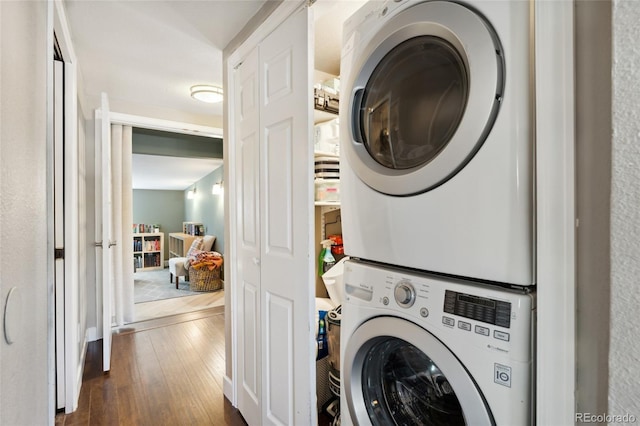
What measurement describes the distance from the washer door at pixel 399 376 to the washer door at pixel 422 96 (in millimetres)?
405

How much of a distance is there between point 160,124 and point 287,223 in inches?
102

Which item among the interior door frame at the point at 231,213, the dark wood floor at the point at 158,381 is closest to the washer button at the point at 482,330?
the interior door frame at the point at 231,213

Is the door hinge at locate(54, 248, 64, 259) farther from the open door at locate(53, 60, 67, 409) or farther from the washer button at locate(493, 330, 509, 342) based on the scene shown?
the washer button at locate(493, 330, 509, 342)

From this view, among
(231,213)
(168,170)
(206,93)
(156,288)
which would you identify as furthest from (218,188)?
(231,213)

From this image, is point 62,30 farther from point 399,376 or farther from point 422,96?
point 399,376

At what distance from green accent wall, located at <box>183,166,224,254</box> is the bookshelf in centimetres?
98

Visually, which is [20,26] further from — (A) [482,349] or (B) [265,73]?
(A) [482,349]

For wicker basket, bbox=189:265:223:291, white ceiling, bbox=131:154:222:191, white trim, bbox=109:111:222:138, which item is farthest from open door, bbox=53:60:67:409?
wicker basket, bbox=189:265:223:291

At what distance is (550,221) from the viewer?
24.6 inches

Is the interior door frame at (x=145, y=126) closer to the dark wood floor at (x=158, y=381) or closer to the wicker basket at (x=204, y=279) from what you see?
the dark wood floor at (x=158, y=381)

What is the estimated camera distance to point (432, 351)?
2.61 feet

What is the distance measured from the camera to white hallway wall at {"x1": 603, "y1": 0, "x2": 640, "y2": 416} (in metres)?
0.38

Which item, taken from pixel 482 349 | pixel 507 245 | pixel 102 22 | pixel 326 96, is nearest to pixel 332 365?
pixel 482 349

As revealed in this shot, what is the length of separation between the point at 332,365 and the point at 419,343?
1.00 meters
